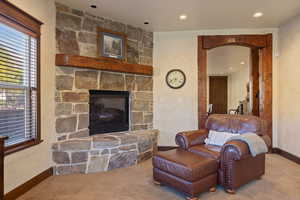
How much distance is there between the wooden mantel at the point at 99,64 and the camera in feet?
9.95

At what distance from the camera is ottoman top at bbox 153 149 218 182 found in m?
2.20

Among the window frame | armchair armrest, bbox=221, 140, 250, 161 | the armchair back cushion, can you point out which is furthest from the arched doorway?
the window frame

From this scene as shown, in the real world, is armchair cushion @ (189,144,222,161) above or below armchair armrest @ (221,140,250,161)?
below

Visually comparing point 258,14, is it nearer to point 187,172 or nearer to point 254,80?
point 254,80

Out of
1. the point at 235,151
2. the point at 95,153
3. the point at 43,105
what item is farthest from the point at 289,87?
the point at 43,105

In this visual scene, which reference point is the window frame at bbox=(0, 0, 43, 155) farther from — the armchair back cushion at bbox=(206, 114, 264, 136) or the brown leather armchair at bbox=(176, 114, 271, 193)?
the armchair back cushion at bbox=(206, 114, 264, 136)

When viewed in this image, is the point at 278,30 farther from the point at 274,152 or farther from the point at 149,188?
the point at 149,188

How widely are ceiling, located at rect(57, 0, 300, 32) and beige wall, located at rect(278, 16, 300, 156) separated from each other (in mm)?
298

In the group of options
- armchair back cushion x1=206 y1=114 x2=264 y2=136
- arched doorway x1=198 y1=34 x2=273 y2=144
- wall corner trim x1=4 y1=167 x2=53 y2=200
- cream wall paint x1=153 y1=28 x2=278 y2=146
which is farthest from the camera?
cream wall paint x1=153 y1=28 x2=278 y2=146

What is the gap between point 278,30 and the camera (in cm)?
405

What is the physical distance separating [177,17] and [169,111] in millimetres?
1972

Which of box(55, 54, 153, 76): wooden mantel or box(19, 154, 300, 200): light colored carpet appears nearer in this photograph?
box(19, 154, 300, 200): light colored carpet

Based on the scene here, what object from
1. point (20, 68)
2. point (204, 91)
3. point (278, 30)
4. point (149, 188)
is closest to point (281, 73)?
point (278, 30)

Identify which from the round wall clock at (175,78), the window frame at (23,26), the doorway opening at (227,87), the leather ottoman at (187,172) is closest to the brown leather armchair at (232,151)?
the leather ottoman at (187,172)
